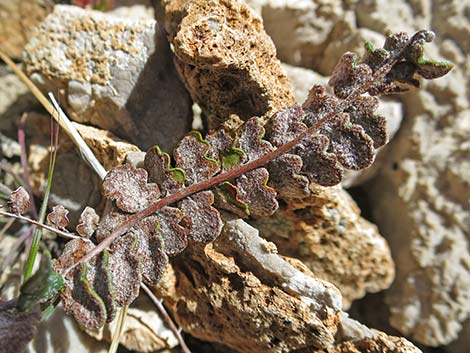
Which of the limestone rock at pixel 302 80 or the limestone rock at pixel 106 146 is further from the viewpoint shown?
the limestone rock at pixel 302 80

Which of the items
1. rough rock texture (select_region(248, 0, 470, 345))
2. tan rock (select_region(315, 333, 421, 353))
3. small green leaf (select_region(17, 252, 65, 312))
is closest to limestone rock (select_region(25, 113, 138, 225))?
small green leaf (select_region(17, 252, 65, 312))

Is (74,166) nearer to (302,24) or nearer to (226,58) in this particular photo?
(226,58)

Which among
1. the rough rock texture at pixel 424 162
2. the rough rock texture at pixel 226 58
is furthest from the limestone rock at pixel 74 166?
the rough rock texture at pixel 424 162

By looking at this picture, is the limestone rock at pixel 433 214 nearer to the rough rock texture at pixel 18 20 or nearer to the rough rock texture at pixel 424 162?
the rough rock texture at pixel 424 162

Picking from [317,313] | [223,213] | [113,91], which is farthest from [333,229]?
[113,91]

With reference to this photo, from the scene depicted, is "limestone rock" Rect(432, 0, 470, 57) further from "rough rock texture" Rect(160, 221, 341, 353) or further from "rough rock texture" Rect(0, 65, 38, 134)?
"rough rock texture" Rect(0, 65, 38, 134)

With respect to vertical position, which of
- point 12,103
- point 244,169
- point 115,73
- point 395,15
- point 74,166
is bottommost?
point 12,103

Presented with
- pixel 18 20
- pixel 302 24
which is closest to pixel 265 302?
pixel 302 24
